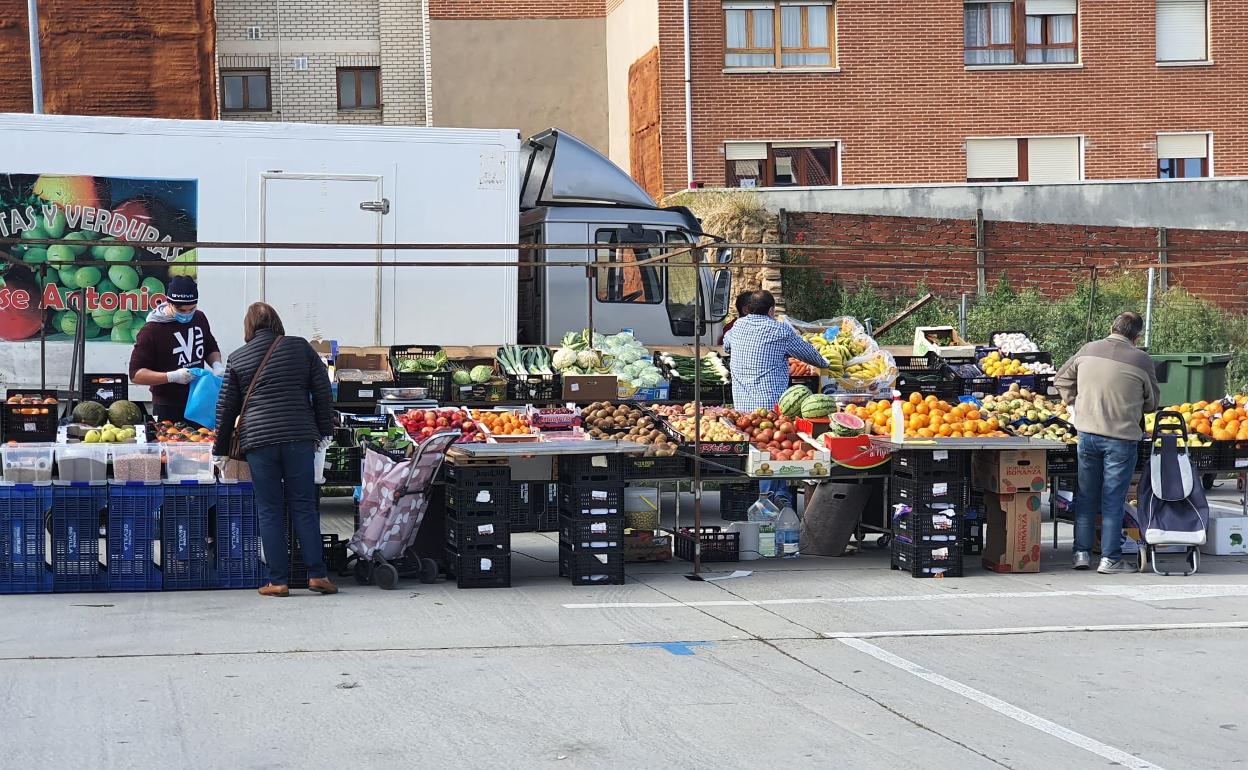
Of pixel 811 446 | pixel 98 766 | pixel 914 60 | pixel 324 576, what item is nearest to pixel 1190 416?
pixel 811 446

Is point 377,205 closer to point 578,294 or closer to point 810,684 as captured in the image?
point 578,294

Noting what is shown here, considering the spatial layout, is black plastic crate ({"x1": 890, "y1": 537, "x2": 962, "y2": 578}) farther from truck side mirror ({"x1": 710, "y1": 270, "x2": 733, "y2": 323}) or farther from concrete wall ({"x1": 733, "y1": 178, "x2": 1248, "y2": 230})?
concrete wall ({"x1": 733, "y1": 178, "x2": 1248, "y2": 230})

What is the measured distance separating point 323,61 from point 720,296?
2163 cm

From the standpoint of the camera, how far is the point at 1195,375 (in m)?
19.5

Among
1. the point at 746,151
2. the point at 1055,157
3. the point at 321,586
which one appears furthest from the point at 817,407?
the point at 1055,157

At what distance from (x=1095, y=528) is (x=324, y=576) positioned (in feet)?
20.5

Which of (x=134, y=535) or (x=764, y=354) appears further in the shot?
(x=764, y=354)

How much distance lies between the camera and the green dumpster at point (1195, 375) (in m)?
19.5

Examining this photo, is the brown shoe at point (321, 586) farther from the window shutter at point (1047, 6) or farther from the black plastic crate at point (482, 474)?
the window shutter at point (1047, 6)

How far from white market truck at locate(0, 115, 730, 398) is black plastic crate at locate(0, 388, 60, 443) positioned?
3909mm

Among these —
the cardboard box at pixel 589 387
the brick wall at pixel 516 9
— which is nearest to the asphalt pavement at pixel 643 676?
the cardboard box at pixel 589 387

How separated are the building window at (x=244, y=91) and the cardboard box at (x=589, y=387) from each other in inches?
894

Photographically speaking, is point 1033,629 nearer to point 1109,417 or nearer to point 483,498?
point 1109,417

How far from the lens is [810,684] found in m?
7.61
